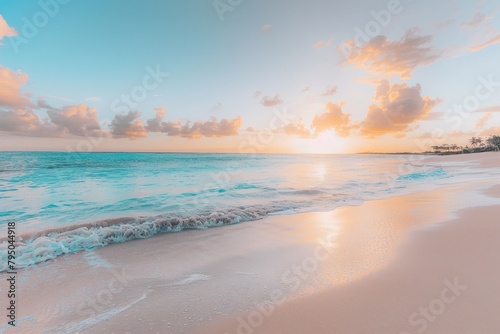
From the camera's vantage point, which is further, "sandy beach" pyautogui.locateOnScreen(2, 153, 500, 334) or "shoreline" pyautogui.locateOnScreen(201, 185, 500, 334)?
"sandy beach" pyautogui.locateOnScreen(2, 153, 500, 334)

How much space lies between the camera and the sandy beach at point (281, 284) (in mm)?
3037

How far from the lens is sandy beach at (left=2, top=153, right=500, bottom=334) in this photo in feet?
9.96

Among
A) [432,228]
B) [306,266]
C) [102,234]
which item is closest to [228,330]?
[306,266]

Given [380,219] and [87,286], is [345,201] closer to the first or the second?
[380,219]

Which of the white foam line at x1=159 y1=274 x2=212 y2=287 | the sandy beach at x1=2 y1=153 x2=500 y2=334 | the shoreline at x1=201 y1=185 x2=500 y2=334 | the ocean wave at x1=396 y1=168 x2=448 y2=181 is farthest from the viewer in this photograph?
the ocean wave at x1=396 y1=168 x2=448 y2=181

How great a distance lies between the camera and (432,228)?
22.3 ft

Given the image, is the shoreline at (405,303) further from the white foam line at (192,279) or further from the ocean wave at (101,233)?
the ocean wave at (101,233)

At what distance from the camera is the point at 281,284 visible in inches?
157

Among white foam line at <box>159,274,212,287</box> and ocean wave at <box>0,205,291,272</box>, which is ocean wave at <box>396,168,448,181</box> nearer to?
ocean wave at <box>0,205,291,272</box>

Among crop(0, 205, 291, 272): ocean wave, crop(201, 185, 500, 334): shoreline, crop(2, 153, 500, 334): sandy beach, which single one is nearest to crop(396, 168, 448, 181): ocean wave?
crop(2, 153, 500, 334): sandy beach

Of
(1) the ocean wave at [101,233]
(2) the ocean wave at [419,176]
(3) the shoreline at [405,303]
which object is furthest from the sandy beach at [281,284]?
(2) the ocean wave at [419,176]

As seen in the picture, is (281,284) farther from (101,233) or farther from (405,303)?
(101,233)

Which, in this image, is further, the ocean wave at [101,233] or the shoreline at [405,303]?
the ocean wave at [101,233]

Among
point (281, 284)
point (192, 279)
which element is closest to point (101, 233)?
point (192, 279)
